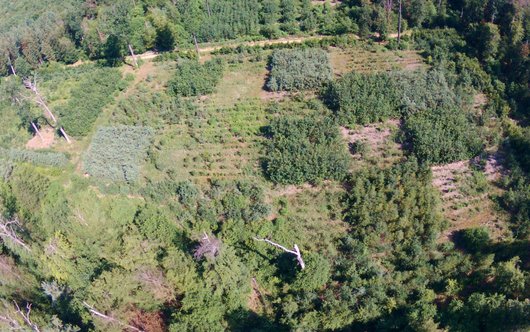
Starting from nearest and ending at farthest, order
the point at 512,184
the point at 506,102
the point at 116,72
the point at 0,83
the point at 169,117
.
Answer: the point at 512,184 < the point at 506,102 < the point at 169,117 < the point at 116,72 < the point at 0,83

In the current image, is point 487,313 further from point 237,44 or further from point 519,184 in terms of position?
point 237,44

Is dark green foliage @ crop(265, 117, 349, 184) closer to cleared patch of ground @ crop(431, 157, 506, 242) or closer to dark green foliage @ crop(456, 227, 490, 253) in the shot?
cleared patch of ground @ crop(431, 157, 506, 242)

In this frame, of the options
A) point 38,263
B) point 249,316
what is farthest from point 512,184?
point 38,263

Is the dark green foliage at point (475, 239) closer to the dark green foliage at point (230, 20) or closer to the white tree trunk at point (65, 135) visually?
the dark green foliage at point (230, 20)

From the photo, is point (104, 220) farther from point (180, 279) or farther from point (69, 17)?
point (69, 17)

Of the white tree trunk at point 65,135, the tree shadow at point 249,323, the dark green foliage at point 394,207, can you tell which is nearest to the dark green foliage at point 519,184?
the dark green foliage at point 394,207

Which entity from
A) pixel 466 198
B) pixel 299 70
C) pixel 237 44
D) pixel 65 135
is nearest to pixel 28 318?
pixel 65 135
